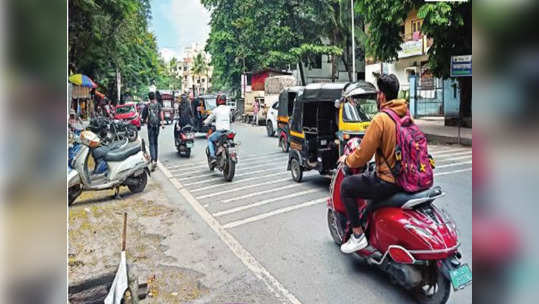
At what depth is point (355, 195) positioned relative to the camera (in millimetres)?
3680

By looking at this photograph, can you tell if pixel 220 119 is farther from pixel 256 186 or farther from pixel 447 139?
pixel 447 139

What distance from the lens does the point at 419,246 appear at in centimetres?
314

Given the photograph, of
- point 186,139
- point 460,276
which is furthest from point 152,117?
point 460,276

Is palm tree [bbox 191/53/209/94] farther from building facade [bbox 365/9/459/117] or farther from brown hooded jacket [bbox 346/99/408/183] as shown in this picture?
brown hooded jacket [bbox 346/99/408/183]

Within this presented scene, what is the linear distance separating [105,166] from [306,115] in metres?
3.80

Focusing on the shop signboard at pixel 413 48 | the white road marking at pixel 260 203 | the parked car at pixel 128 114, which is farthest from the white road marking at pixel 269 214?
the shop signboard at pixel 413 48

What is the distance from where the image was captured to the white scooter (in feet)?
21.6

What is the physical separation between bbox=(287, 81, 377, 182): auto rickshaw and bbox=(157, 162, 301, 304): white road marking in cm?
231

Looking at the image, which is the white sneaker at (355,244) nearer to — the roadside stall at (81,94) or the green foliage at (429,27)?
the roadside stall at (81,94)

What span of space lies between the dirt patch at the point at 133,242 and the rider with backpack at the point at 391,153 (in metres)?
1.64

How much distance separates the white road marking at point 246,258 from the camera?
3.56 m

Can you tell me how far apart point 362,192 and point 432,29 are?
11.0 meters
